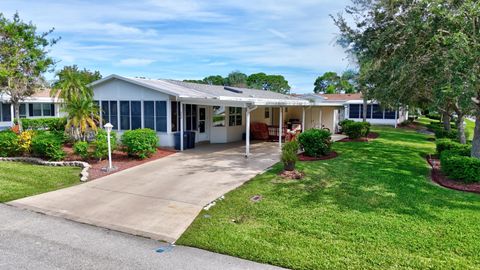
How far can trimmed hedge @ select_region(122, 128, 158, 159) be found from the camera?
1133 centimetres

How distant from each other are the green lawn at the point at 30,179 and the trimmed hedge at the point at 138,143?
6.09ft

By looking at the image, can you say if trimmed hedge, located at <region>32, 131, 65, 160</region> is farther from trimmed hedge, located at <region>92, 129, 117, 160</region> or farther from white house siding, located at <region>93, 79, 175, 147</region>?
white house siding, located at <region>93, 79, 175, 147</region>

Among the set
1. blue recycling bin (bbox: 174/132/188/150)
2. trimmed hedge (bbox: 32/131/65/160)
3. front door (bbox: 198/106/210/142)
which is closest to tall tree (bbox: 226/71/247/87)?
front door (bbox: 198/106/210/142)

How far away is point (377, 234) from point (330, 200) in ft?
5.97

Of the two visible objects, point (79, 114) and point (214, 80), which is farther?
point (214, 80)

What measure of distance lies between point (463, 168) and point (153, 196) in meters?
8.10

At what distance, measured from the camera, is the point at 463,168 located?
8.48 meters

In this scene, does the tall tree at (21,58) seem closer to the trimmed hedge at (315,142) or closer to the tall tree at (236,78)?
the trimmed hedge at (315,142)

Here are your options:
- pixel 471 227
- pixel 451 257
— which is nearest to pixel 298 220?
pixel 451 257

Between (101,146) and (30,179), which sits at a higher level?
(101,146)

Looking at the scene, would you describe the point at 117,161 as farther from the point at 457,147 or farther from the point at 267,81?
the point at 267,81

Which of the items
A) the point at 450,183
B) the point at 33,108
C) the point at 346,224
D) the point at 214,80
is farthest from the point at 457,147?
the point at 214,80

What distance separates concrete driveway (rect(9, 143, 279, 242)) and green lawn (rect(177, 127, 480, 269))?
0.52m

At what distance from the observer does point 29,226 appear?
5.81 metres
